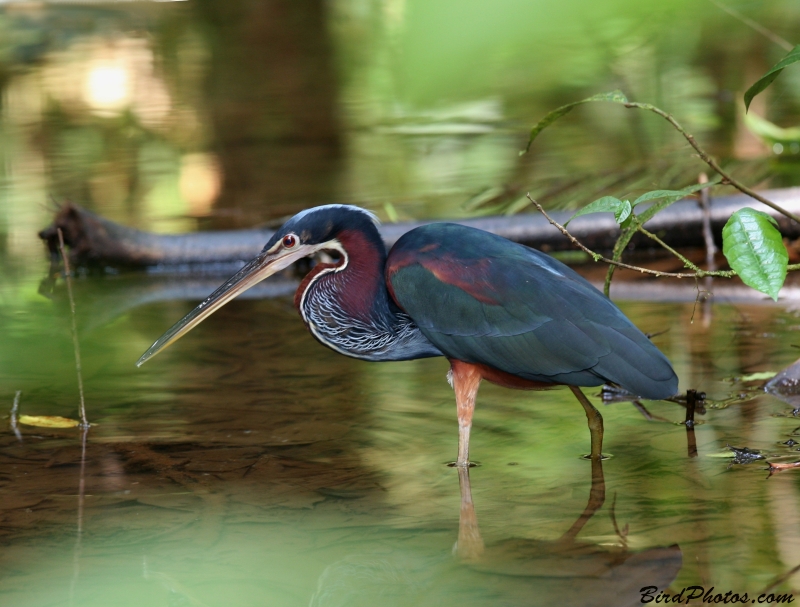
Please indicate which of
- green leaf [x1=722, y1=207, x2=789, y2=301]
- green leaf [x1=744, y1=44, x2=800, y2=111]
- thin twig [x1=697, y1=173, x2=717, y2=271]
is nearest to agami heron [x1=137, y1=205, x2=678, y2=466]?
green leaf [x1=722, y1=207, x2=789, y2=301]

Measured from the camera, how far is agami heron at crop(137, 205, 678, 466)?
3.47 metres

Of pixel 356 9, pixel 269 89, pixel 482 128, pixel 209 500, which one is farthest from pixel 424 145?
pixel 356 9

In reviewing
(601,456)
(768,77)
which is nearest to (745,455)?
(601,456)

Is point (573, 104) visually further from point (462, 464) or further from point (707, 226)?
point (707, 226)

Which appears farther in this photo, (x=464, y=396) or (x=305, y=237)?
(x=305, y=237)

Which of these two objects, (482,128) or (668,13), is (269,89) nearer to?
(482,128)

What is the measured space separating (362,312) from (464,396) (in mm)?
533

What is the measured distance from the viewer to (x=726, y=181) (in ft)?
10.2

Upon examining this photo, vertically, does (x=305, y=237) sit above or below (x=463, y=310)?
above

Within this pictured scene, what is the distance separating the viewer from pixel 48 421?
4301 mm

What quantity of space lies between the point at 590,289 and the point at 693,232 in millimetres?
3536

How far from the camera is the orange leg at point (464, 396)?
3.64 m

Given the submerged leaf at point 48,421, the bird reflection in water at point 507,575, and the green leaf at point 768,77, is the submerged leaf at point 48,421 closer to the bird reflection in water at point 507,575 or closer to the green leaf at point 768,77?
the bird reflection in water at point 507,575

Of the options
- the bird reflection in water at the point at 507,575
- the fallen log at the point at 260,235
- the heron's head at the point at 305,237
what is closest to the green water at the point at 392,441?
the bird reflection in water at the point at 507,575
